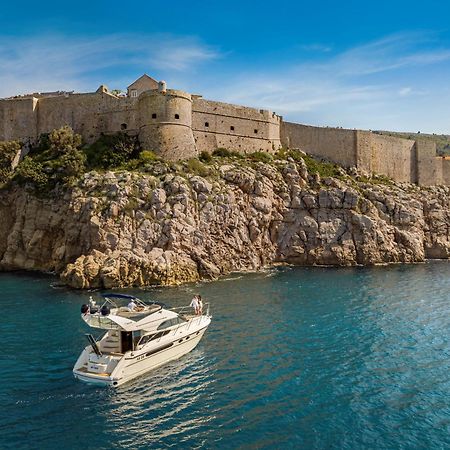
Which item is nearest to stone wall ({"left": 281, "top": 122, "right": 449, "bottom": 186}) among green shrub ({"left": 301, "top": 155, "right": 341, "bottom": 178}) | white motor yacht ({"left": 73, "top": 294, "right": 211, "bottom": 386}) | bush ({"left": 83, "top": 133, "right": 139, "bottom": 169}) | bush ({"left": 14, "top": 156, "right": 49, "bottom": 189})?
green shrub ({"left": 301, "top": 155, "right": 341, "bottom": 178})

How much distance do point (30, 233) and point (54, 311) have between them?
17633 millimetres

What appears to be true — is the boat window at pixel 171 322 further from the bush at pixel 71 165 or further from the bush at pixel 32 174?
the bush at pixel 32 174

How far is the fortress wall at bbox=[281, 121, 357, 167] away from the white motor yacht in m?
39.2

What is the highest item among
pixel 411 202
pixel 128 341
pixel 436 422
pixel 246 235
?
pixel 411 202

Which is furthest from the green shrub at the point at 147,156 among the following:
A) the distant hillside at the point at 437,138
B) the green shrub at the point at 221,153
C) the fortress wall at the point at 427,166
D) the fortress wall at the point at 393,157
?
the distant hillside at the point at 437,138

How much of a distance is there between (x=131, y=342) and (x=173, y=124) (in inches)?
1230

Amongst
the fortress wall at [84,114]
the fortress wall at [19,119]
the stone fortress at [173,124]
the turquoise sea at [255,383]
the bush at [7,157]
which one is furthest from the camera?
the fortress wall at [19,119]

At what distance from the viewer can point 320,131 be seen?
188ft

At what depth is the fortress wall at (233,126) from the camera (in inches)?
1986

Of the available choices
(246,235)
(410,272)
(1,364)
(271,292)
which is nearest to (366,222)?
(410,272)

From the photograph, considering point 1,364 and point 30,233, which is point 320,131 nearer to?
point 30,233

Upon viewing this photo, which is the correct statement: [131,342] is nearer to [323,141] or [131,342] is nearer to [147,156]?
[147,156]

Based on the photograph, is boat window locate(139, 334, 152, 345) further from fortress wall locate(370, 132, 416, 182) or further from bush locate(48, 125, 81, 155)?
fortress wall locate(370, 132, 416, 182)

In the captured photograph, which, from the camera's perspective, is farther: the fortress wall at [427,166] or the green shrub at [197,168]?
the fortress wall at [427,166]
